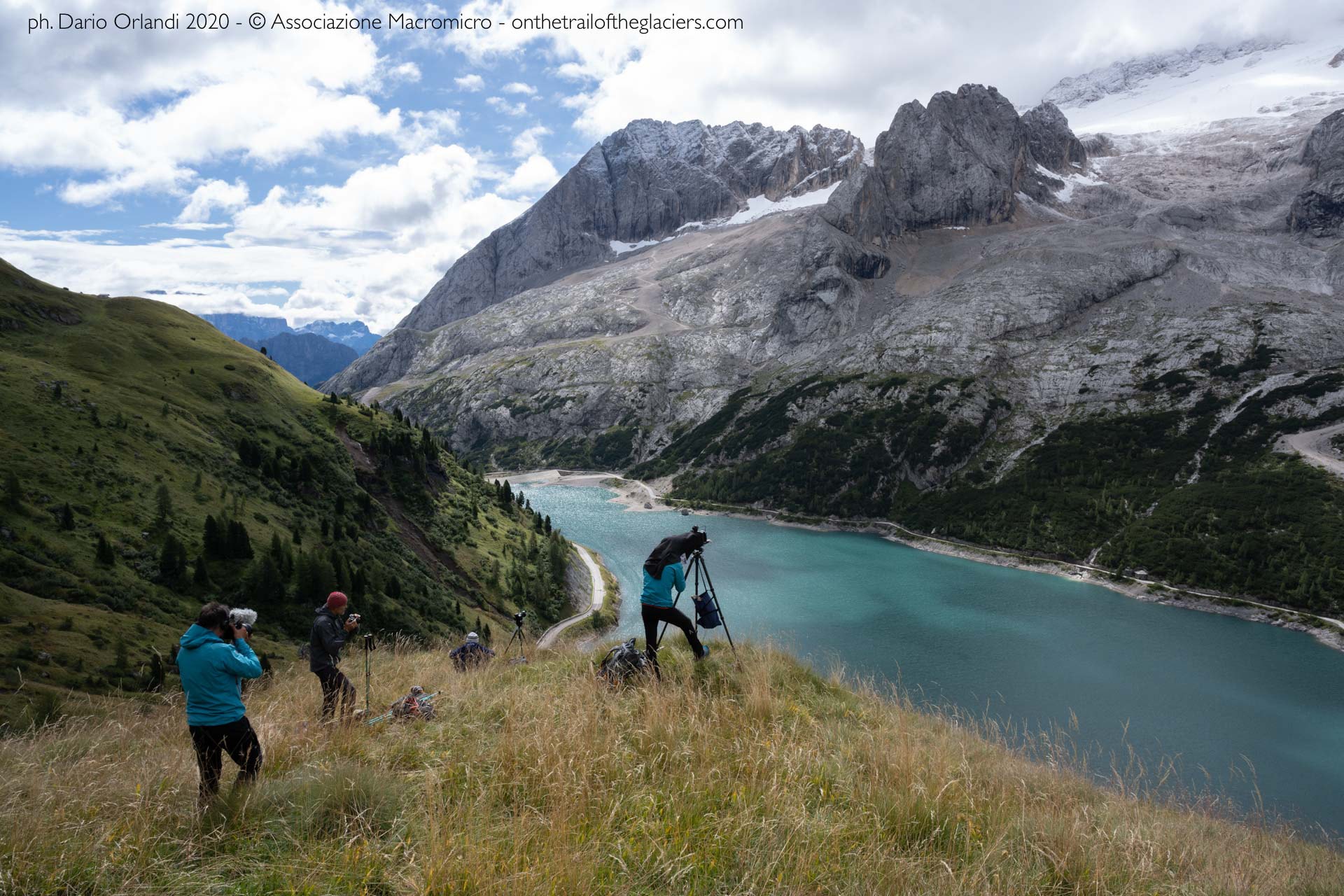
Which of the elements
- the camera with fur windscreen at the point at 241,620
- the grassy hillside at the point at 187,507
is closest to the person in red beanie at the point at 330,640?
the camera with fur windscreen at the point at 241,620

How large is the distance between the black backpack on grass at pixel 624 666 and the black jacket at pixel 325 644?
14.7 feet

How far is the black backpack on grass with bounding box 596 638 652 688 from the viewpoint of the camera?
28.5 feet

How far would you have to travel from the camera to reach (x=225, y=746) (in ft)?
19.9

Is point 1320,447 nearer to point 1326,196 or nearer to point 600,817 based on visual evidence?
point 600,817

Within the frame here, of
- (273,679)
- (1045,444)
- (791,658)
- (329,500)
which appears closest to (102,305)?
(329,500)

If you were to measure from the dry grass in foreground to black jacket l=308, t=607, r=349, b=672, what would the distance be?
2936 millimetres

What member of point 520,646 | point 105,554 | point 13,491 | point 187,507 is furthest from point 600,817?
point 187,507

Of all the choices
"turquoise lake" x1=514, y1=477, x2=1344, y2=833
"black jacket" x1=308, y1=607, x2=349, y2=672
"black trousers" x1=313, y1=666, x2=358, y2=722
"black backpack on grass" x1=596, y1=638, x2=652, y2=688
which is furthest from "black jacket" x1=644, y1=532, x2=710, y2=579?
"turquoise lake" x1=514, y1=477, x2=1344, y2=833

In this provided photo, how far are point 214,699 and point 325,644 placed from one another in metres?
4.43

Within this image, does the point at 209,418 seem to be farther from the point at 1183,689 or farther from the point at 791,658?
the point at 1183,689

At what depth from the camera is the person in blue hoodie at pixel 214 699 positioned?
19.4 ft

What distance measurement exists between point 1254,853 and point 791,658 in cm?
585

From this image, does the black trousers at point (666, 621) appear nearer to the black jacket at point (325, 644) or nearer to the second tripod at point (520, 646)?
the second tripod at point (520, 646)

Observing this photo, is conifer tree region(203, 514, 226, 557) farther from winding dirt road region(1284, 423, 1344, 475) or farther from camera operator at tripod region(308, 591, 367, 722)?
winding dirt road region(1284, 423, 1344, 475)
